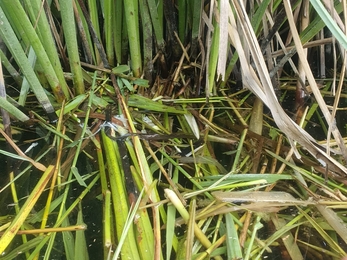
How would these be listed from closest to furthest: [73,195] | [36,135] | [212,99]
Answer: [73,195], [36,135], [212,99]

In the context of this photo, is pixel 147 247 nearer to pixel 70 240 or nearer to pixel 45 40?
pixel 70 240

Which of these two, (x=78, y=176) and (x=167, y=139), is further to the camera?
(x=167, y=139)

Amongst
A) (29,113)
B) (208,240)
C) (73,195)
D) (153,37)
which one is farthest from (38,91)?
(208,240)

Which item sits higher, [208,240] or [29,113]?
[29,113]

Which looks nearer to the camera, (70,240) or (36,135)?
(70,240)

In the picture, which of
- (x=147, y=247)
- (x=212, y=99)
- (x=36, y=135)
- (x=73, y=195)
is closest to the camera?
(x=147, y=247)

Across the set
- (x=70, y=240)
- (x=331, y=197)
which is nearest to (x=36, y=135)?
(x=70, y=240)

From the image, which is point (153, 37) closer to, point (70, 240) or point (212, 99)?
point (212, 99)

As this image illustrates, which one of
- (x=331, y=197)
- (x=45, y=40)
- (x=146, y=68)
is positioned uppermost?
(x=45, y=40)
